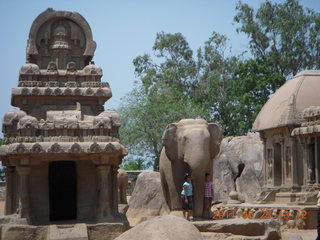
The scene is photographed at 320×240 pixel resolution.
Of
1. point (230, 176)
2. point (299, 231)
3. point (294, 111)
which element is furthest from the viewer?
point (230, 176)

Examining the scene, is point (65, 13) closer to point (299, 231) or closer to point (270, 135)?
point (299, 231)

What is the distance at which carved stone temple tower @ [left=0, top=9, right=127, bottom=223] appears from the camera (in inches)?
512

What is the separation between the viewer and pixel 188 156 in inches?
508

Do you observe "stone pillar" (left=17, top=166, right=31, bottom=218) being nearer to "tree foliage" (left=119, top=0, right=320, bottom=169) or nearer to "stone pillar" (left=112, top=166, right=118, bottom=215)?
"stone pillar" (left=112, top=166, right=118, bottom=215)

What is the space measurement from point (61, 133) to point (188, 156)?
2959 mm

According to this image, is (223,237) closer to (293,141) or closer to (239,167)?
(293,141)

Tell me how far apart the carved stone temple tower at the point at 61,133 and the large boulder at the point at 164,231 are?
4.52m

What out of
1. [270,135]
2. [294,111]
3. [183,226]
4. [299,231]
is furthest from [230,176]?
[183,226]

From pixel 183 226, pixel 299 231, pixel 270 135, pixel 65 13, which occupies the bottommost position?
pixel 299 231

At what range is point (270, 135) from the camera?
878 inches

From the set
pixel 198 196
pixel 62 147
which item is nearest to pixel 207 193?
pixel 198 196

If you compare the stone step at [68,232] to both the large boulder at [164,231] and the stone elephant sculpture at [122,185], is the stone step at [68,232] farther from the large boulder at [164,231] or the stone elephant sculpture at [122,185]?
the stone elephant sculpture at [122,185]

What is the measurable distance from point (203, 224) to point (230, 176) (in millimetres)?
13235

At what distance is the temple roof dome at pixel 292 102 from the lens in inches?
818
